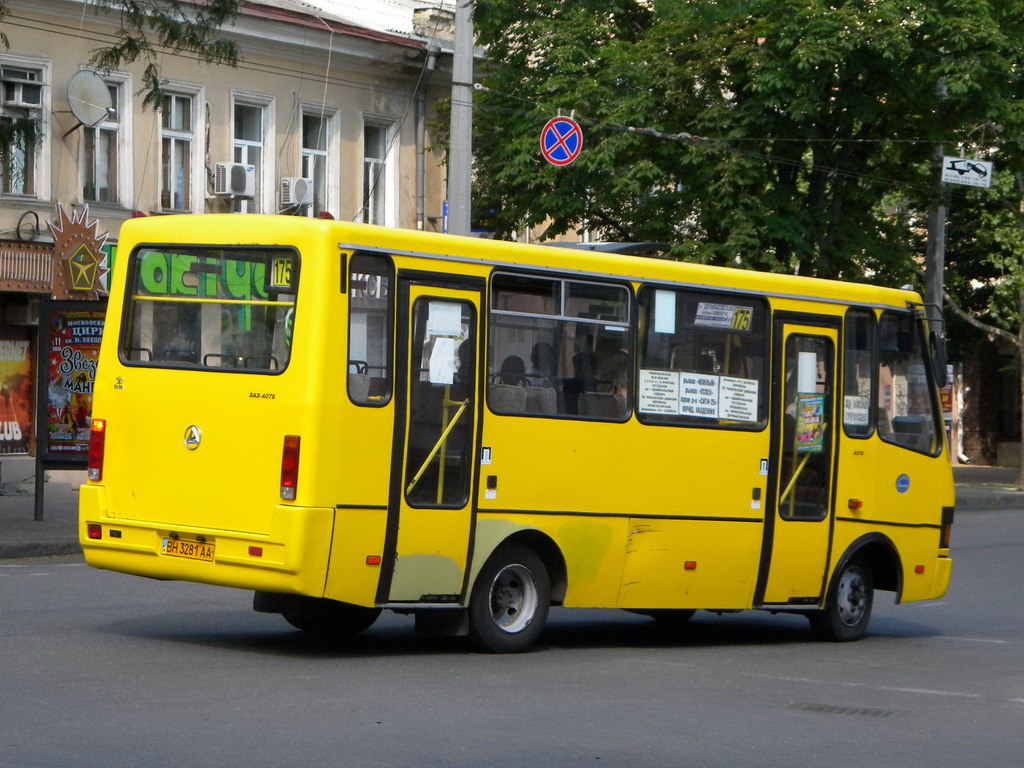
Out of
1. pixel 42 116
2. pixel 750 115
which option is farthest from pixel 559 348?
pixel 750 115

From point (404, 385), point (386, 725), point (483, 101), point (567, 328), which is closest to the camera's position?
point (386, 725)

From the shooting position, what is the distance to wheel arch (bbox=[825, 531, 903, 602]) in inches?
519

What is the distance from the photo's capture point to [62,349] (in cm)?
1980

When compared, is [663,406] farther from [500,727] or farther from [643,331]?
[500,727]

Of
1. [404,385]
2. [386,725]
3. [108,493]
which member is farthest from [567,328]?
[386,725]

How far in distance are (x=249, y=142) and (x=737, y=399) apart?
64.0 feet

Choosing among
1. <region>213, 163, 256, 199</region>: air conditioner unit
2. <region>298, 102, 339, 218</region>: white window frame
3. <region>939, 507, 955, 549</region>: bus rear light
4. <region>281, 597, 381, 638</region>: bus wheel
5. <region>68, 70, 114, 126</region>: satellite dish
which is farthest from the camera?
<region>298, 102, 339, 218</region>: white window frame

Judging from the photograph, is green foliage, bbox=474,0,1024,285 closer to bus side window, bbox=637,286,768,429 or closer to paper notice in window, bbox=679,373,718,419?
bus side window, bbox=637,286,768,429

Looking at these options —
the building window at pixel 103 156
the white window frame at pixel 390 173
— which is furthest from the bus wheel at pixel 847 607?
the white window frame at pixel 390 173

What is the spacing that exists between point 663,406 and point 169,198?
61.3ft

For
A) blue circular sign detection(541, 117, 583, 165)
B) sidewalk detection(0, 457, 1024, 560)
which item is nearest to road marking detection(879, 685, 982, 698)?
sidewalk detection(0, 457, 1024, 560)

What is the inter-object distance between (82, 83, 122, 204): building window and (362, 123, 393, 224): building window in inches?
222

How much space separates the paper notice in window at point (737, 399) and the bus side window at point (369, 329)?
293 centimetres

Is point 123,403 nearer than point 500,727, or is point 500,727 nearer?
point 500,727
